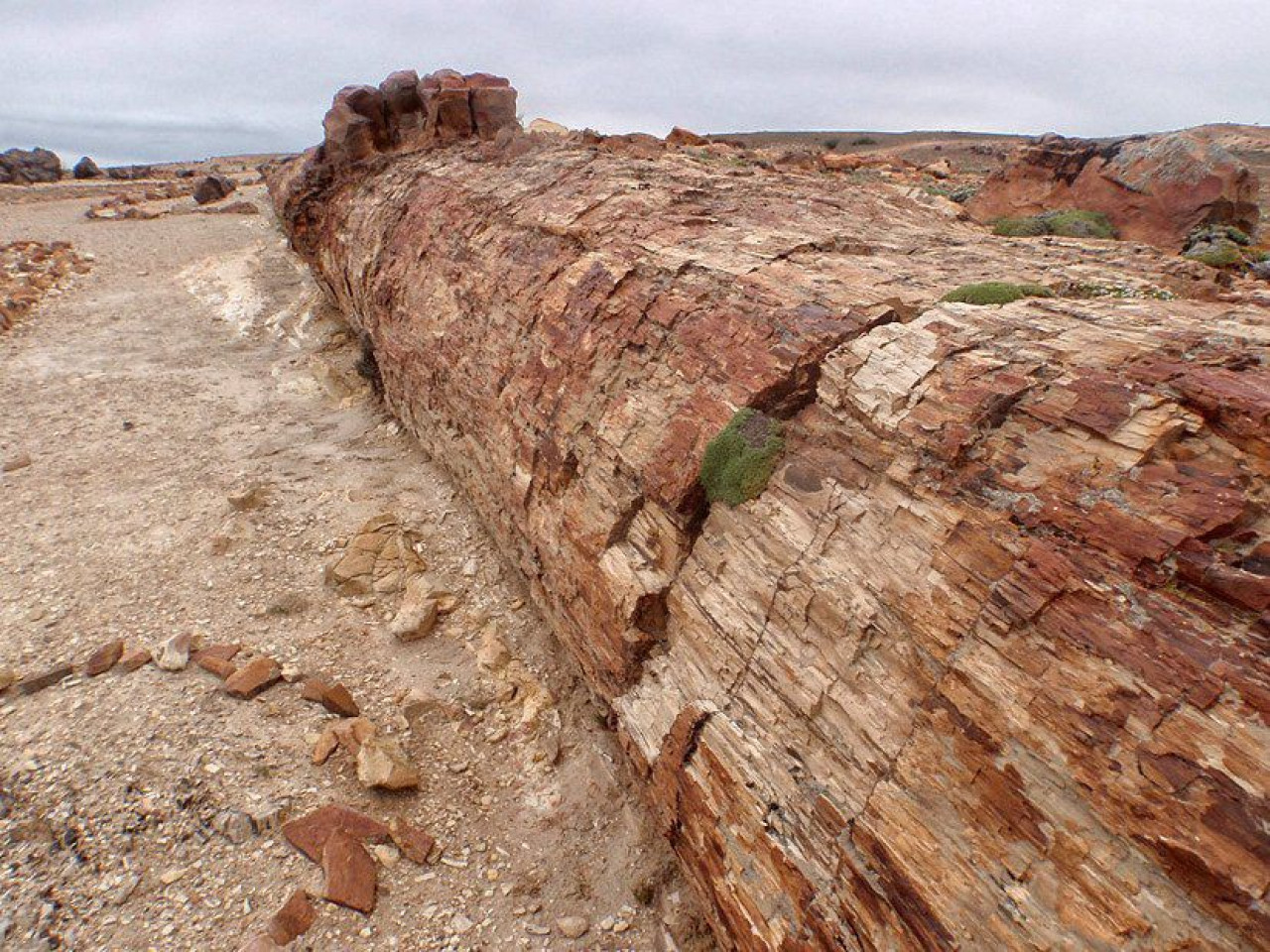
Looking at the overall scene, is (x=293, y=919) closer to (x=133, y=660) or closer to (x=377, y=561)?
(x=133, y=660)

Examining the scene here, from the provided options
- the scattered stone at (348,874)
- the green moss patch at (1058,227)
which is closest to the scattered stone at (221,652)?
the scattered stone at (348,874)

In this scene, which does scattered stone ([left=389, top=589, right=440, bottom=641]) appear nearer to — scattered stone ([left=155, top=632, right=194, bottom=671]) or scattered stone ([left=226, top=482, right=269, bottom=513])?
scattered stone ([left=155, top=632, right=194, bottom=671])

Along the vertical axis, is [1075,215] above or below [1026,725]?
above

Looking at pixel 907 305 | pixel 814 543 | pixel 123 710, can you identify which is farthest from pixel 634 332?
pixel 123 710

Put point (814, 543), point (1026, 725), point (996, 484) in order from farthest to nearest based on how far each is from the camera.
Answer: point (814, 543), point (996, 484), point (1026, 725)

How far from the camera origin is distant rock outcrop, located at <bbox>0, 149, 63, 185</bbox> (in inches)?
2520

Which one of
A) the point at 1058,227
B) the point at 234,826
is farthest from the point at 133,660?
the point at 1058,227

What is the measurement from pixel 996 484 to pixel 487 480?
31.8 ft

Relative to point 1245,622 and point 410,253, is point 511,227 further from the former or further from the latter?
point 1245,622

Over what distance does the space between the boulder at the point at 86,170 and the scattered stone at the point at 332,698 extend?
8398 centimetres

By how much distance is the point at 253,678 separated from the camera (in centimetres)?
1042

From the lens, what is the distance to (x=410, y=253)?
17078 millimetres

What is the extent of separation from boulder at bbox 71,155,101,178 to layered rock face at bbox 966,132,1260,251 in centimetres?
8477

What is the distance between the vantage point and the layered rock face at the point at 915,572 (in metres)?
4.76
